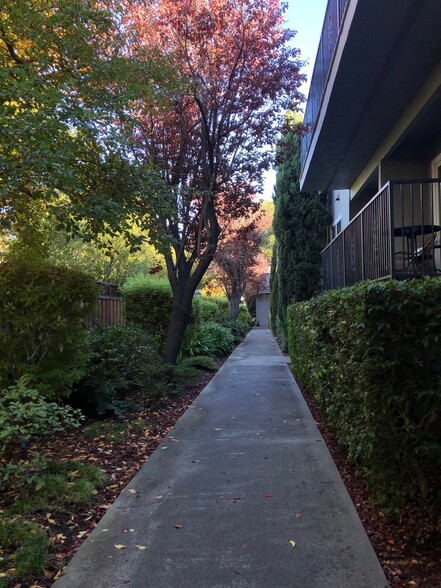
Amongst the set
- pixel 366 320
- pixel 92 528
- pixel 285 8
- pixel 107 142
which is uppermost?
pixel 285 8

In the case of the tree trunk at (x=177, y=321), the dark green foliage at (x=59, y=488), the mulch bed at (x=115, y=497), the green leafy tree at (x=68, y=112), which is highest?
the green leafy tree at (x=68, y=112)

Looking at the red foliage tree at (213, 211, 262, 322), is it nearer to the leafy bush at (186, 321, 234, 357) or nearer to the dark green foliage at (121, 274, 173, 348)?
the leafy bush at (186, 321, 234, 357)

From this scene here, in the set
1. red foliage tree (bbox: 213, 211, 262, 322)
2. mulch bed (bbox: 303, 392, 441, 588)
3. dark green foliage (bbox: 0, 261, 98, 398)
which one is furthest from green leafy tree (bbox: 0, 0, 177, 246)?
red foliage tree (bbox: 213, 211, 262, 322)

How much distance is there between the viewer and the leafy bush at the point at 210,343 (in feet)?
46.1

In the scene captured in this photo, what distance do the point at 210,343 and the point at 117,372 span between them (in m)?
7.53

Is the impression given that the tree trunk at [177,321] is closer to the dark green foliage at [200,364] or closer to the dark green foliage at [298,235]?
the dark green foliage at [200,364]

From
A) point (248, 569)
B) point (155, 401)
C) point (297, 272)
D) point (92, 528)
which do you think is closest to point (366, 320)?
point (248, 569)

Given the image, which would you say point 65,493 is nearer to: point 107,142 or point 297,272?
point 107,142

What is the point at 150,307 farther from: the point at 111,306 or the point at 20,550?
the point at 20,550

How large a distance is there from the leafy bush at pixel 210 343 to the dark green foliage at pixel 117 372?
4801 mm

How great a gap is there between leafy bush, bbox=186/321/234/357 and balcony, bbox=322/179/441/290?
567cm

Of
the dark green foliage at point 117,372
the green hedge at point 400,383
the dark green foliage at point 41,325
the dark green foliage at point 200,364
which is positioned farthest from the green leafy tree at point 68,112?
the dark green foliage at point 200,364

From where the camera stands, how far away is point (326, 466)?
16.2 feet

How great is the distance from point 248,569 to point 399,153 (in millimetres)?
7268
